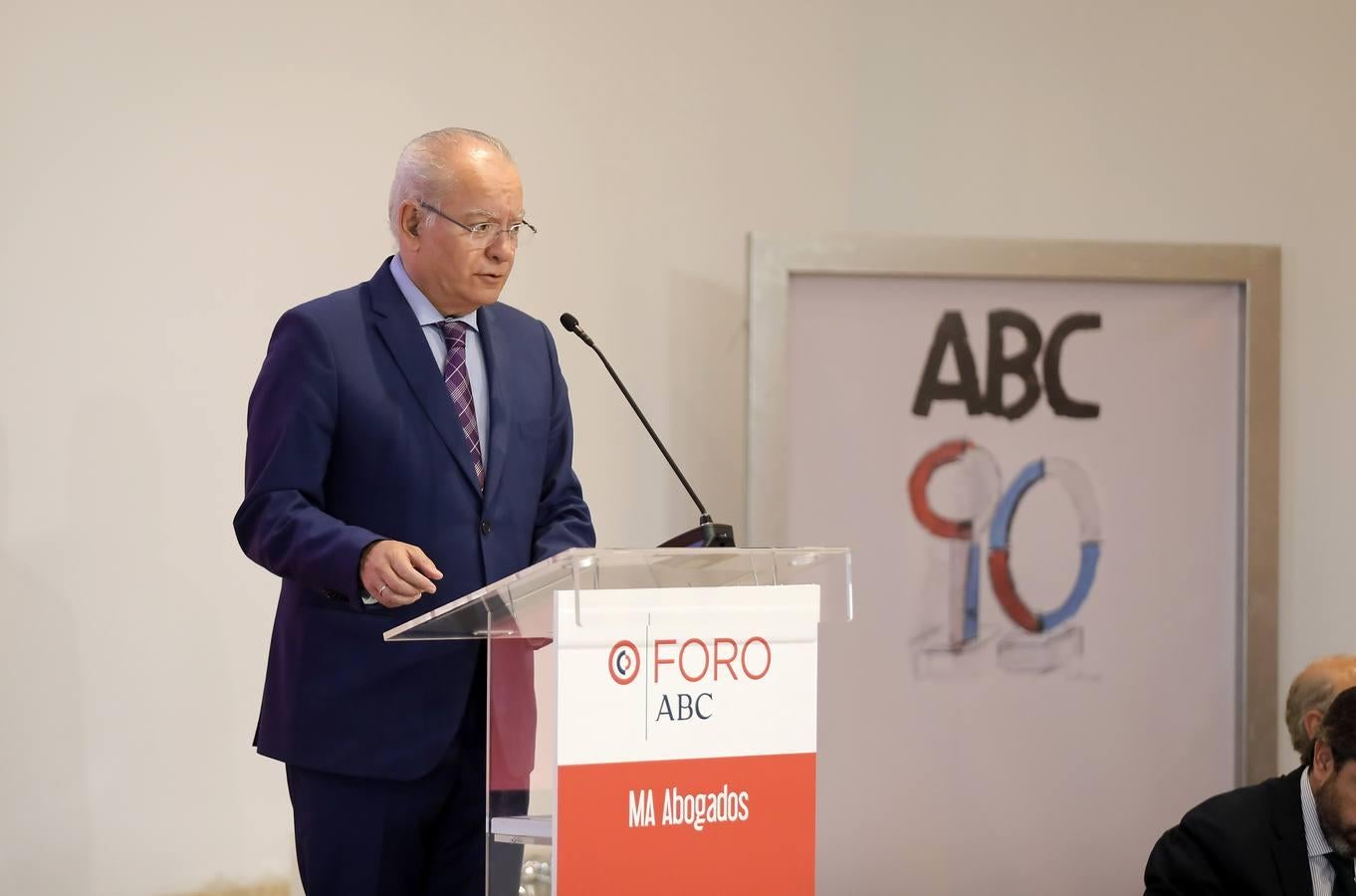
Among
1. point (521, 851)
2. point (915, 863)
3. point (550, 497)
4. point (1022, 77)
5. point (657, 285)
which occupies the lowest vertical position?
point (915, 863)

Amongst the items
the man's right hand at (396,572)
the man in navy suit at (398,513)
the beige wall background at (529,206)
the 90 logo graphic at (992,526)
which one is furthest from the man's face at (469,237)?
the 90 logo graphic at (992,526)

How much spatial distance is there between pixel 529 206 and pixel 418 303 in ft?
4.88

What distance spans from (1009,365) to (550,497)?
1.89 m

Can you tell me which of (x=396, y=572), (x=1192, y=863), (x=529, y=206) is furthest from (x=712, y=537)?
(x=529, y=206)

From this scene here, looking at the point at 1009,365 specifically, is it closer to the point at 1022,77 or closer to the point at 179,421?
the point at 1022,77

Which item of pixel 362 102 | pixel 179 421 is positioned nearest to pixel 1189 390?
pixel 362 102

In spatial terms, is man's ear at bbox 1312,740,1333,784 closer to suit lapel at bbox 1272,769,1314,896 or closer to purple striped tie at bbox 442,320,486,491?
suit lapel at bbox 1272,769,1314,896

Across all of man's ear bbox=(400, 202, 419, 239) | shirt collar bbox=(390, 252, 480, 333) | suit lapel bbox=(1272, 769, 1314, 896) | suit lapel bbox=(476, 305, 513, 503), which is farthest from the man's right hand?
suit lapel bbox=(1272, 769, 1314, 896)

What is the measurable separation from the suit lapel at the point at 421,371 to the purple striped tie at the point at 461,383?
20mm

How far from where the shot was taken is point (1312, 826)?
249cm

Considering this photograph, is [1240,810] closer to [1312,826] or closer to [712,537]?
[1312,826]

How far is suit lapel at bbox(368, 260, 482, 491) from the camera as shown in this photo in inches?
81.0

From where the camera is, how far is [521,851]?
5.44 ft

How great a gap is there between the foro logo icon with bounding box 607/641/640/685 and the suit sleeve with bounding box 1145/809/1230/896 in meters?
1.30
